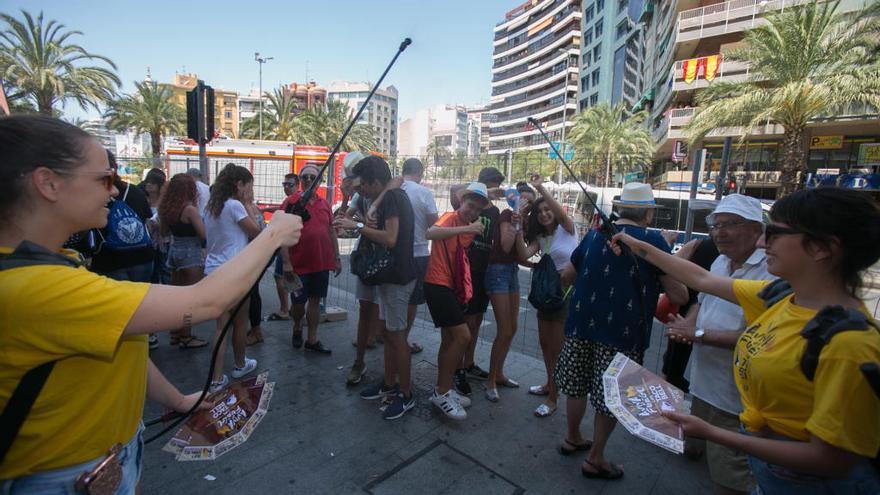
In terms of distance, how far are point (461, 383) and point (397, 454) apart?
44.5 inches

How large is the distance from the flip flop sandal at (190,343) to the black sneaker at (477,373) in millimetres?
2900

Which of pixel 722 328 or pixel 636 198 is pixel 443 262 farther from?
pixel 722 328

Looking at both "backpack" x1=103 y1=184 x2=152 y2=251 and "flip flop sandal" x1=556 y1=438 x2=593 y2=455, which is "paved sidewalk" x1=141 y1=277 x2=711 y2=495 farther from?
"backpack" x1=103 y1=184 x2=152 y2=251

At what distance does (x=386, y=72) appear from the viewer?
194cm

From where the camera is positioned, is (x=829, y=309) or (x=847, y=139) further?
(x=847, y=139)

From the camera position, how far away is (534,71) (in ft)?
273

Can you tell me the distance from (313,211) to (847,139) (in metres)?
32.3

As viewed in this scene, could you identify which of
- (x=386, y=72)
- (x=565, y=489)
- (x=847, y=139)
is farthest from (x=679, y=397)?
(x=847, y=139)

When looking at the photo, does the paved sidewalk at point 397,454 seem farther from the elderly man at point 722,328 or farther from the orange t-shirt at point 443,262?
the orange t-shirt at point 443,262

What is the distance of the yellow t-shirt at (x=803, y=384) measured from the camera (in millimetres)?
1194

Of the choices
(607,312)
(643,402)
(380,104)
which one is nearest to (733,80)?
(607,312)

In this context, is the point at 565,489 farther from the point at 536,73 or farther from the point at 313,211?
the point at 536,73

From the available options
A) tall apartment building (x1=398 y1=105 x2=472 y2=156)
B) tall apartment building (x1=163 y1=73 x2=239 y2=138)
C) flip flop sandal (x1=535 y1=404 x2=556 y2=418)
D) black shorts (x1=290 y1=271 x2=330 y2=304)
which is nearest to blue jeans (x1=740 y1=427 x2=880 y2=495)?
flip flop sandal (x1=535 y1=404 x2=556 y2=418)

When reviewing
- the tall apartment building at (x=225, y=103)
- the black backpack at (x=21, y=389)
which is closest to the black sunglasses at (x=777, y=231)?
the black backpack at (x=21, y=389)
